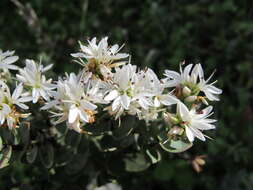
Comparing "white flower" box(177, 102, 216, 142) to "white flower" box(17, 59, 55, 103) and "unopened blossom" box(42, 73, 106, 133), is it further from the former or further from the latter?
"white flower" box(17, 59, 55, 103)

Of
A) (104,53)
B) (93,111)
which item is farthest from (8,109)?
A: (104,53)

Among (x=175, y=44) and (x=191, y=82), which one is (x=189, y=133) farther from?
(x=175, y=44)

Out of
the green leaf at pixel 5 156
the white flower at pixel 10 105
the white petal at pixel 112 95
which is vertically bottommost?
the green leaf at pixel 5 156

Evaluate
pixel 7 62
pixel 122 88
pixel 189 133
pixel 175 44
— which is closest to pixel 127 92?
pixel 122 88

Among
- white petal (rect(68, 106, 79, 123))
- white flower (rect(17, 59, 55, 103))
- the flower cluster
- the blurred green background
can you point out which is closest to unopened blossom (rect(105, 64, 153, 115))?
the flower cluster

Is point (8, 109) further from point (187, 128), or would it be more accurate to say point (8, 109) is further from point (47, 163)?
point (187, 128)

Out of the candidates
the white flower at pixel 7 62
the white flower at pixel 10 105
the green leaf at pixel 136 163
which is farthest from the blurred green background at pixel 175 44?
the white flower at pixel 10 105

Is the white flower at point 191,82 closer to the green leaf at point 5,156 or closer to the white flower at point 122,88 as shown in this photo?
the white flower at point 122,88
